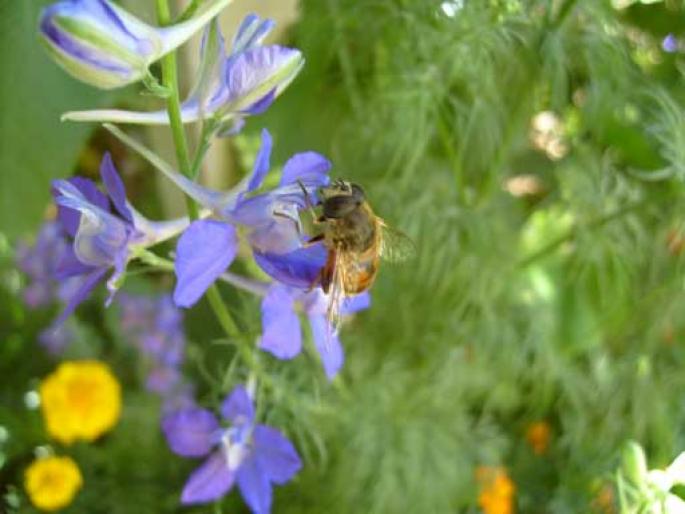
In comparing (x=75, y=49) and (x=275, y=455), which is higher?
(x=75, y=49)

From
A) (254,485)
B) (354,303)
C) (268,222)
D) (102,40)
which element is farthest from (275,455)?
(102,40)

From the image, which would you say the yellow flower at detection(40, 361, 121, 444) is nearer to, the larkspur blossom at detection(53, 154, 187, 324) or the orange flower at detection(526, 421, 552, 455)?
the larkspur blossom at detection(53, 154, 187, 324)

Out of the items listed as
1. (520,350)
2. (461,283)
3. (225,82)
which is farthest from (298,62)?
(520,350)

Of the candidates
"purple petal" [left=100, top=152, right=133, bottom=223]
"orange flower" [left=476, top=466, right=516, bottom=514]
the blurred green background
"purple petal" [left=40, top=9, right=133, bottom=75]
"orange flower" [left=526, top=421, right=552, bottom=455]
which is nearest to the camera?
"purple petal" [left=40, top=9, right=133, bottom=75]

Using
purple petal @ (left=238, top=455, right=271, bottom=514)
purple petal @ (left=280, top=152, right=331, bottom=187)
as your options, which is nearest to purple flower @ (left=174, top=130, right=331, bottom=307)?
purple petal @ (left=280, top=152, right=331, bottom=187)

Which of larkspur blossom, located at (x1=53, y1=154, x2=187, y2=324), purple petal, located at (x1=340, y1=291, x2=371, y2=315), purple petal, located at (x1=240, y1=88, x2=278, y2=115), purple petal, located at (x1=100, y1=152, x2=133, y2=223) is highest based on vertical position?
purple petal, located at (x1=240, y1=88, x2=278, y2=115)

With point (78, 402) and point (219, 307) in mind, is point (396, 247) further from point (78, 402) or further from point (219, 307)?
point (78, 402)

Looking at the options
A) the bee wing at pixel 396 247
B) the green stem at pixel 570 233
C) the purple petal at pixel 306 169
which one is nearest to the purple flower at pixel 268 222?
the purple petal at pixel 306 169
